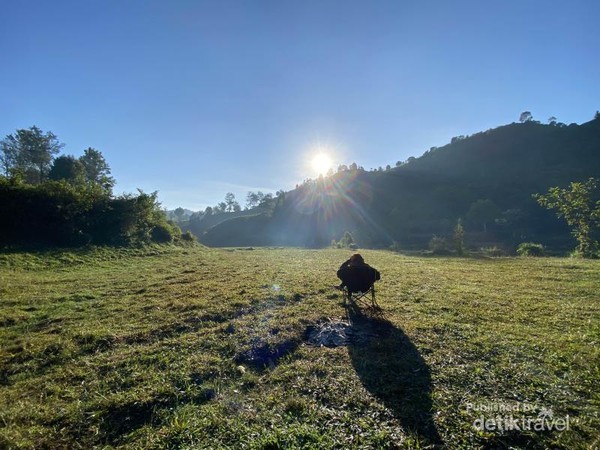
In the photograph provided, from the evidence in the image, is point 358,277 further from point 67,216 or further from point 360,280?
point 67,216

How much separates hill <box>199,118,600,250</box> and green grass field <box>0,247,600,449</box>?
8437cm

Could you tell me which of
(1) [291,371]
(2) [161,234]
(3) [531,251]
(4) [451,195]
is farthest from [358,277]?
(4) [451,195]

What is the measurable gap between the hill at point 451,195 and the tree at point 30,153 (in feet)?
221

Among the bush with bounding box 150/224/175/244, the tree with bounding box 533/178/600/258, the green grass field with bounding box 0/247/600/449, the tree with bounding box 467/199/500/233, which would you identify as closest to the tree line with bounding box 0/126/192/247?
the bush with bounding box 150/224/175/244

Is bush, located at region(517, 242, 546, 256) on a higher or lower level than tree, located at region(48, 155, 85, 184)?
lower

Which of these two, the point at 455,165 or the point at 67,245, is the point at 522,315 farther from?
the point at 455,165

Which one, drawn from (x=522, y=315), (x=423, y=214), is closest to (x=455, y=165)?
(x=423, y=214)

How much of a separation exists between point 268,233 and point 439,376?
130251mm

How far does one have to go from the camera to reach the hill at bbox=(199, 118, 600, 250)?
97.1 metres

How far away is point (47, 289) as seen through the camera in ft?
42.6

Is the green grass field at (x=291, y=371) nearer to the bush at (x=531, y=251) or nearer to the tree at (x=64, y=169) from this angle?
the bush at (x=531, y=251)

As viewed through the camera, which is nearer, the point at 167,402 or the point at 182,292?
the point at 167,402

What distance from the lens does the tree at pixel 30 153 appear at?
63375 mm

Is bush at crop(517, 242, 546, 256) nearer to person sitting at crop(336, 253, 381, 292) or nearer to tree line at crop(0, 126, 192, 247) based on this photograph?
person sitting at crop(336, 253, 381, 292)
